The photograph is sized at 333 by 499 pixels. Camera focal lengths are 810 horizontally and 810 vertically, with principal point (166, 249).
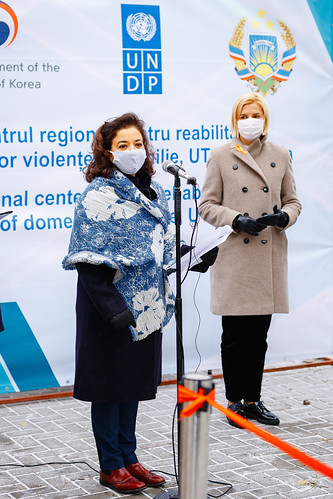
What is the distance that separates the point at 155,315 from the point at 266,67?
3.05 m

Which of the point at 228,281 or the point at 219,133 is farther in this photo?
the point at 219,133

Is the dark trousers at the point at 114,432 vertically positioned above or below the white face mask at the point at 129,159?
below

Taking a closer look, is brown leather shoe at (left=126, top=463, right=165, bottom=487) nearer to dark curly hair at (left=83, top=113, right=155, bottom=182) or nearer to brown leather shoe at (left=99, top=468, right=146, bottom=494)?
brown leather shoe at (left=99, top=468, right=146, bottom=494)

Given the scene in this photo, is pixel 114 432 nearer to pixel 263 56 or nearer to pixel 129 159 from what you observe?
pixel 129 159

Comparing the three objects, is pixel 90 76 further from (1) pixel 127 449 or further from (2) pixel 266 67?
(1) pixel 127 449

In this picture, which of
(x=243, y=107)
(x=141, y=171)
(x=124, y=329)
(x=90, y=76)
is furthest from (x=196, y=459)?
(x=90, y=76)

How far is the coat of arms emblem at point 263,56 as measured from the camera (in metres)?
6.34

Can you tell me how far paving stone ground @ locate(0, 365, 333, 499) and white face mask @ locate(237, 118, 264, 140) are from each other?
1.91 metres

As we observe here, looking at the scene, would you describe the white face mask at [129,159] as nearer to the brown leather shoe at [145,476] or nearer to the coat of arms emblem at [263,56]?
the brown leather shoe at [145,476]

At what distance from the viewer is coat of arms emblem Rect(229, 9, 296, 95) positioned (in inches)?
249

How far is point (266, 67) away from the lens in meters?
6.43

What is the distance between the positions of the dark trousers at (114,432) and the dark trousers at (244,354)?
1.28 m

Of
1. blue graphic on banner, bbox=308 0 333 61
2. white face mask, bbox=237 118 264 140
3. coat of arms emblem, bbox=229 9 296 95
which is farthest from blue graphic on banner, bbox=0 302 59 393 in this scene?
blue graphic on banner, bbox=308 0 333 61

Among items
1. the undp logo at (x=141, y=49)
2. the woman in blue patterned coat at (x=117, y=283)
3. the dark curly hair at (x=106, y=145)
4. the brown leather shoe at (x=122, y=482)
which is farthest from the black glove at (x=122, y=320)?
the undp logo at (x=141, y=49)
